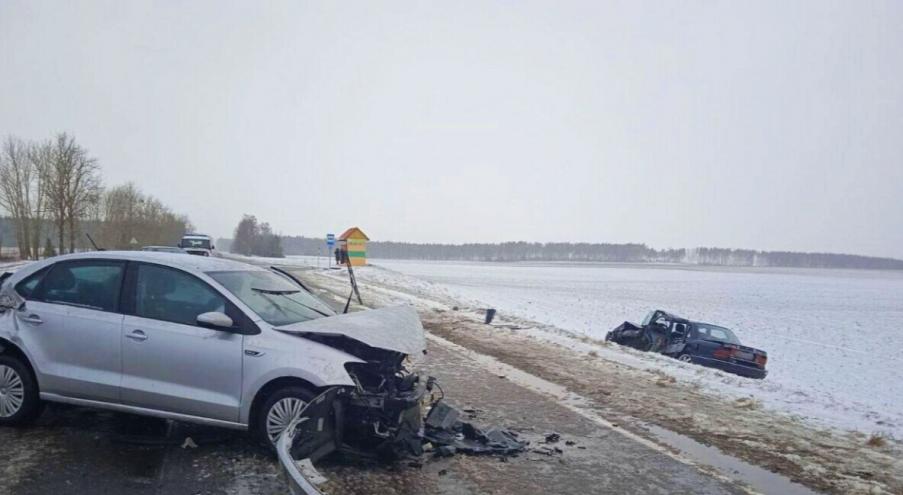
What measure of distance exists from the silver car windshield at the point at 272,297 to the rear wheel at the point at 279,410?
0.69 m

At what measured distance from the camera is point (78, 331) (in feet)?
19.6

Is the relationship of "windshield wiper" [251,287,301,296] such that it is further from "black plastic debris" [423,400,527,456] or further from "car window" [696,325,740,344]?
"car window" [696,325,740,344]

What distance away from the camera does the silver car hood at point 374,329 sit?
5438mm

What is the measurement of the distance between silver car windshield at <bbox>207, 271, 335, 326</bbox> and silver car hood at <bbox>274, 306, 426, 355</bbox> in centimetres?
24

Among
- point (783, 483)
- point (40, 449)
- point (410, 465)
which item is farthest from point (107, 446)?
point (783, 483)

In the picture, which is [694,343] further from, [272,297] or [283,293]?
[272,297]

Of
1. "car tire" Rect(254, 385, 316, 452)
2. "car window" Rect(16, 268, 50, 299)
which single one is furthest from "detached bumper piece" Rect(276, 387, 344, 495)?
"car window" Rect(16, 268, 50, 299)

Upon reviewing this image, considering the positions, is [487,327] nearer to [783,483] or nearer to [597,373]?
[597,373]

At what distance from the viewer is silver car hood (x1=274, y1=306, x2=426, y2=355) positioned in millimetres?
5438

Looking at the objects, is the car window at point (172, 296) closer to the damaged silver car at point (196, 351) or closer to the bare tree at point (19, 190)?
the damaged silver car at point (196, 351)

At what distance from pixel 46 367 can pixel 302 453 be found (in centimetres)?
312

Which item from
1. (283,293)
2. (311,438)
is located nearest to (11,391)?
(283,293)

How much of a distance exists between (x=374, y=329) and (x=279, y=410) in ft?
3.51

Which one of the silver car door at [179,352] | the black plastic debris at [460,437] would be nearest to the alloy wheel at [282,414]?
the silver car door at [179,352]
